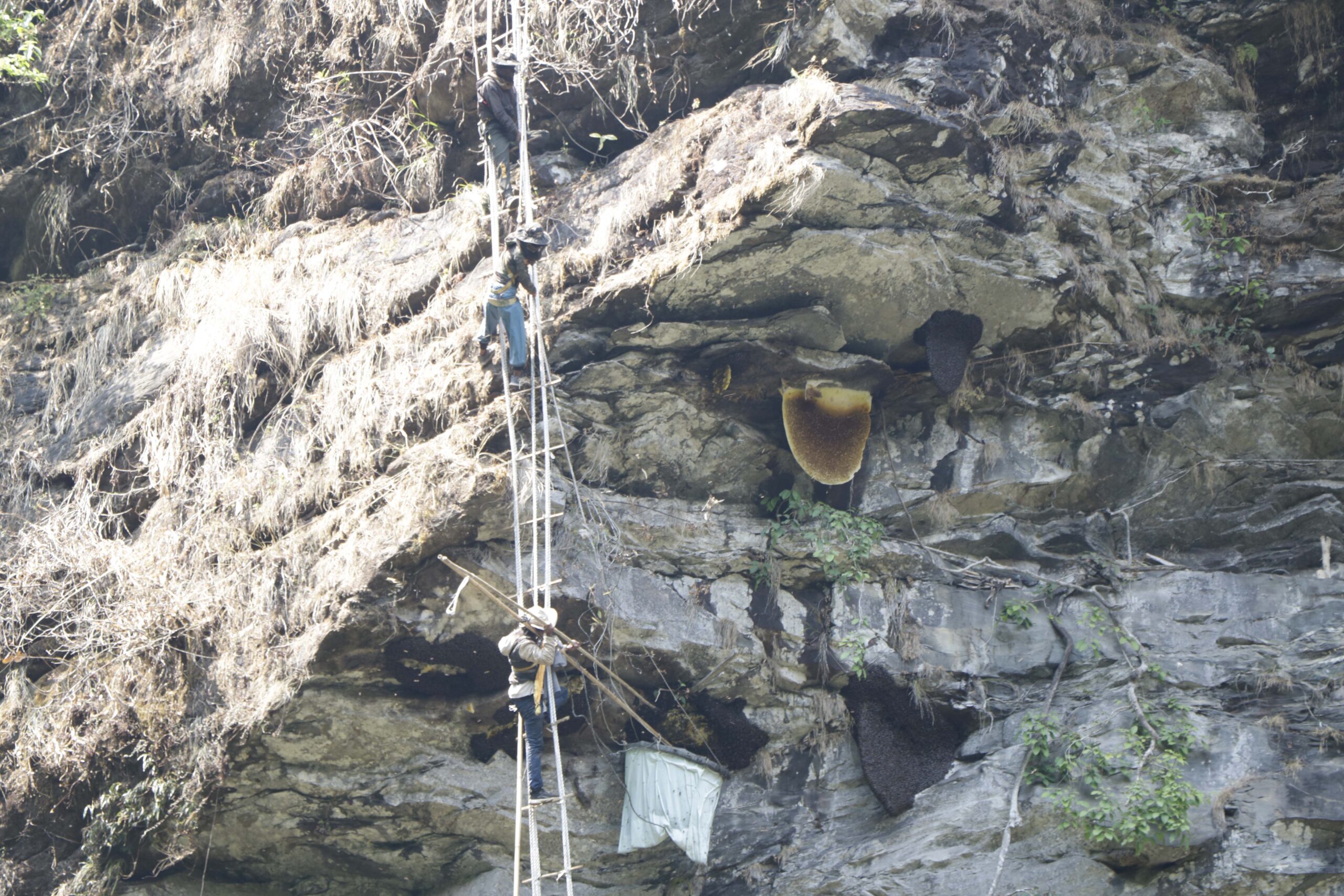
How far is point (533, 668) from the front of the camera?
20.1 feet

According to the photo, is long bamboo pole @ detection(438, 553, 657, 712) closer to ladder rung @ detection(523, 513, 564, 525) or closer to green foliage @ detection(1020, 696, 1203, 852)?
ladder rung @ detection(523, 513, 564, 525)

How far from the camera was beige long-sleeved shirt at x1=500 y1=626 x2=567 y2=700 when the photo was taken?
5.97m

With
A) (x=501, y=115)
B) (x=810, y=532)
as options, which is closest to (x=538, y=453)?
(x=810, y=532)

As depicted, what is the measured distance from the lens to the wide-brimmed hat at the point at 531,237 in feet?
21.7

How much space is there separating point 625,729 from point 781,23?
16.8 feet

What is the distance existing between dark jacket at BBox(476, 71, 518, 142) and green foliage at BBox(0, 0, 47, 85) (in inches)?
184

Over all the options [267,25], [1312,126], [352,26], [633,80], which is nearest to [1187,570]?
[1312,126]

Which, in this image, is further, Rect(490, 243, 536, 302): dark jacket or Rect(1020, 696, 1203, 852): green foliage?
Rect(490, 243, 536, 302): dark jacket

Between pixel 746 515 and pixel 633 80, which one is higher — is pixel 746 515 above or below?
below

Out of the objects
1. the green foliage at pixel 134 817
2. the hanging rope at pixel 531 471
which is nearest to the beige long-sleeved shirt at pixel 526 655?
the hanging rope at pixel 531 471

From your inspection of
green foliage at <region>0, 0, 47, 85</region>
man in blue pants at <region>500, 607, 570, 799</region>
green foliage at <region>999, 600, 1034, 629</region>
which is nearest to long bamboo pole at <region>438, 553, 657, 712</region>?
man in blue pants at <region>500, 607, 570, 799</region>

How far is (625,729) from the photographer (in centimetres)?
733

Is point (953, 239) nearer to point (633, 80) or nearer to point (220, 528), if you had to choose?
point (633, 80)

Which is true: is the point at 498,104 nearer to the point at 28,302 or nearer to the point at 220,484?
the point at 220,484
